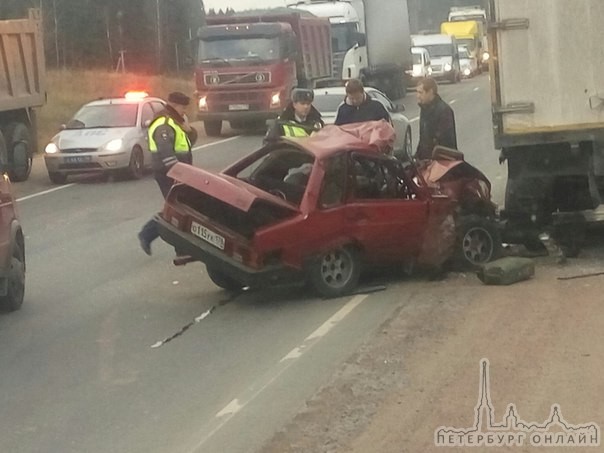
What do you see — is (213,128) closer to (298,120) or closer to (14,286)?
(298,120)

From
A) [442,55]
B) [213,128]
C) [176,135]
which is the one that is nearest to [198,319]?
[176,135]

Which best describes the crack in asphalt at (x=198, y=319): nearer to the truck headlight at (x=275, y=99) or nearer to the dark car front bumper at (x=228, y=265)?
the dark car front bumper at (x=228, y=265)

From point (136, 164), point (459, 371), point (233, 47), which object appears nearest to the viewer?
point (459, 371)

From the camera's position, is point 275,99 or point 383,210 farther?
point 275,99

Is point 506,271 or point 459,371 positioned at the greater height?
point 506,271

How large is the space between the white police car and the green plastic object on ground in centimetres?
1229

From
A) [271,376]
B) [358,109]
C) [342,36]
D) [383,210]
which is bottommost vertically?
[271,376]

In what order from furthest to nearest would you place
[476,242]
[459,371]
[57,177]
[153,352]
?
1. [57,177]
2. [476,242]
3. [153,352]
4. [459,371]

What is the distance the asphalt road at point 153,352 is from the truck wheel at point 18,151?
9513mm

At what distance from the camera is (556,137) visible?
12125 millimetres

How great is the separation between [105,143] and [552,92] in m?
13.0

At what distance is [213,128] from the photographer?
3559cm

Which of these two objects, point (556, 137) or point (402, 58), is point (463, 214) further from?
point (402, 58)

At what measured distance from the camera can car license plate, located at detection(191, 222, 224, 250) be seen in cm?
1095
